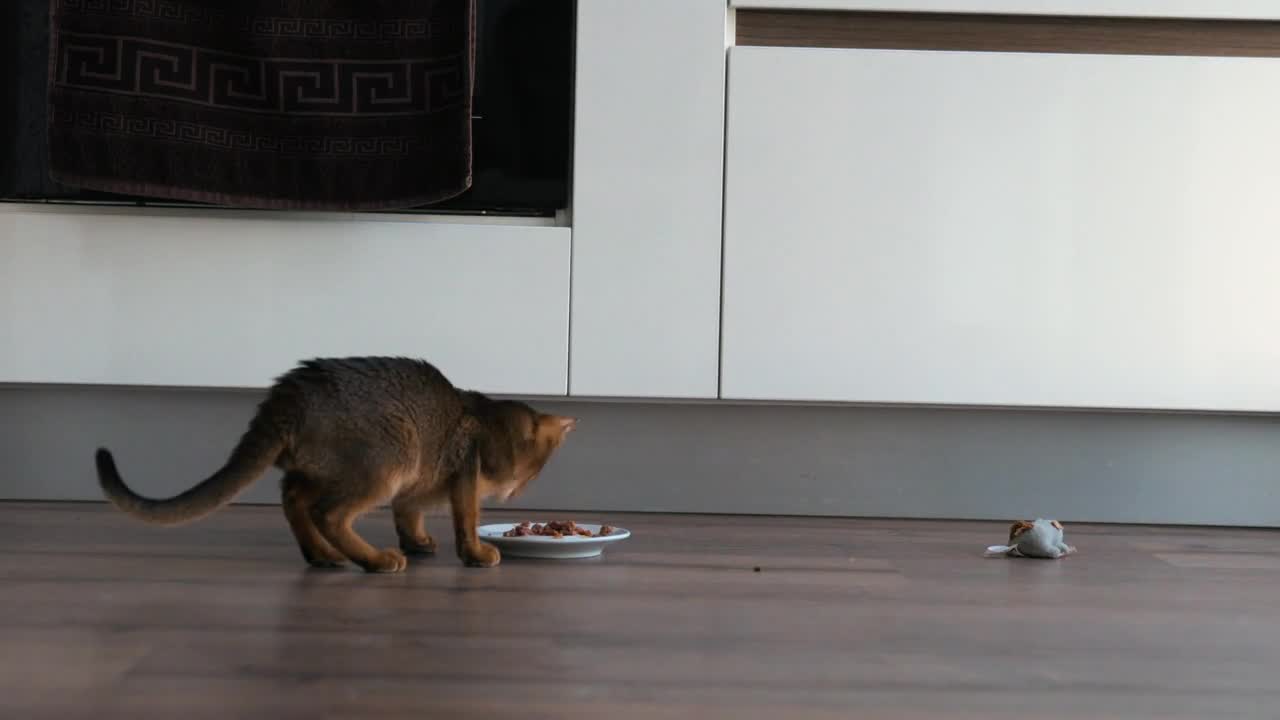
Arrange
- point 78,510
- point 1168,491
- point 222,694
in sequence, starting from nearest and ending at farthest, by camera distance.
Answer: point 222,694 < point 78,510 < point 1168,491

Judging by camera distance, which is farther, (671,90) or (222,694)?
(671,90)

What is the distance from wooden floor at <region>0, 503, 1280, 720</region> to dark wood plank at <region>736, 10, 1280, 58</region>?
87cm

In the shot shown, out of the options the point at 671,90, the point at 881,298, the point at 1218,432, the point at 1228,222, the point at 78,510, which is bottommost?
the point at 78,510

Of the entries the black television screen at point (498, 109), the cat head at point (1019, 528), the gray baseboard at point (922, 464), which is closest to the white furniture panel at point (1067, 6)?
the black television screen at point (498, 109)

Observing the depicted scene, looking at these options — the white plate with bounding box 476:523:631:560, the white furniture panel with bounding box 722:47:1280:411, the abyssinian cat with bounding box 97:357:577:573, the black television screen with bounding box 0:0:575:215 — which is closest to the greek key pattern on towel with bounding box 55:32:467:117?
the black television screen with bounding box 0:0:575:215

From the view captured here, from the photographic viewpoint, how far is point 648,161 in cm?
225

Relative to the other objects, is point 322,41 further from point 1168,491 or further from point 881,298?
point 1168,491

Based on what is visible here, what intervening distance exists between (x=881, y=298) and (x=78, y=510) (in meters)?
1.36

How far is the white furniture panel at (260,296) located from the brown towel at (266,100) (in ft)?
0.27

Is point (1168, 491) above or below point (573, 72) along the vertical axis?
below

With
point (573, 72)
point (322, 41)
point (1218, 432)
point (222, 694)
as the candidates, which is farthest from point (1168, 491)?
point (222, 694)

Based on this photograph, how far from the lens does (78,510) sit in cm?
220

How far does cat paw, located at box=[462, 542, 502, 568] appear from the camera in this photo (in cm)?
167

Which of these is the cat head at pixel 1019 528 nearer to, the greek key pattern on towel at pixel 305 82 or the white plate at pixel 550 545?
the white plate at pixel 550 545
